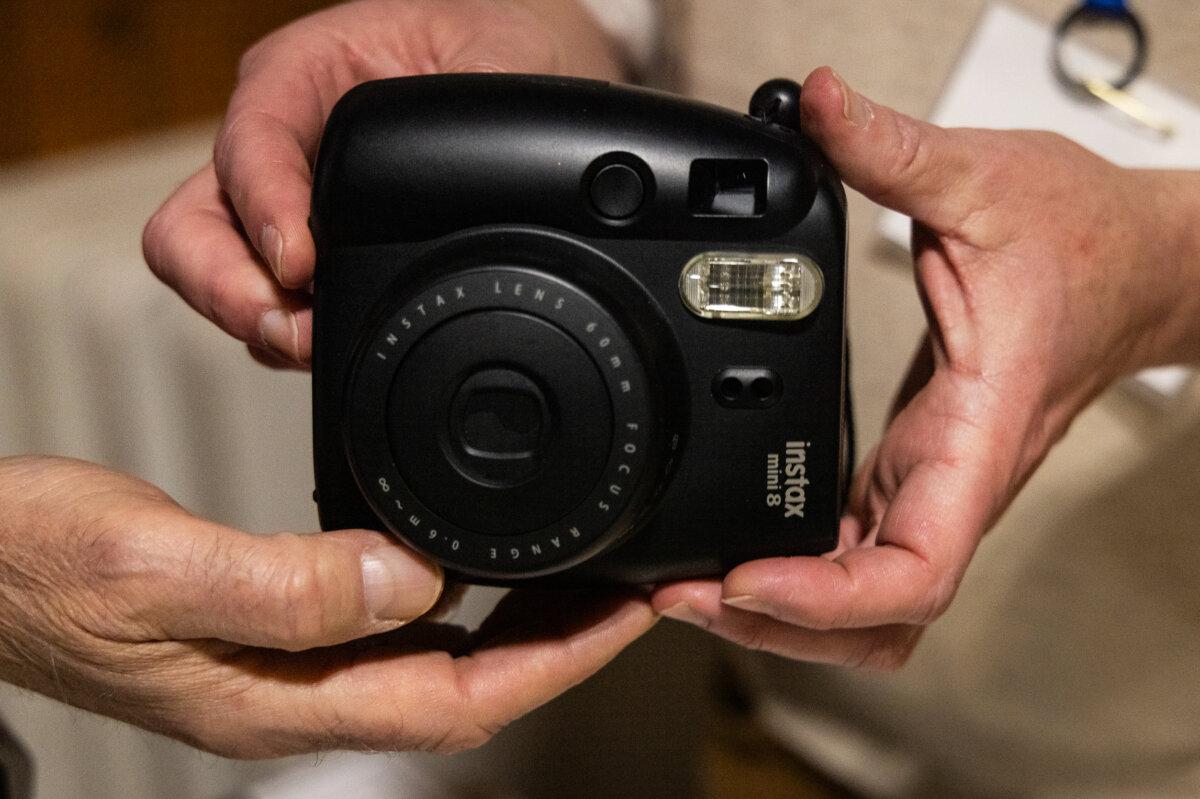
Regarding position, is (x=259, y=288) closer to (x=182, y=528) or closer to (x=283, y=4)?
(x=182, y=528)

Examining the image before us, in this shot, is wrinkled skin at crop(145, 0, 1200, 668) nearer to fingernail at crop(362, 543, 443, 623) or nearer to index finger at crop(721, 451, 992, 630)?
index finger at crop(721, 451, 992, 630)

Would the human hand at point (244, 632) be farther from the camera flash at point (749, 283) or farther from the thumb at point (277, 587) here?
the camera flash at point (749, 283)

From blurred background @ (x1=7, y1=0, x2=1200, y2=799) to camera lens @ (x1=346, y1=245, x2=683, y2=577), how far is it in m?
0.48

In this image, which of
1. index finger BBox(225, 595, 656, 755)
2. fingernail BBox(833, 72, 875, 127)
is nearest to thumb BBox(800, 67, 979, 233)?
fingernail BBox(833, 72, 875, 127)

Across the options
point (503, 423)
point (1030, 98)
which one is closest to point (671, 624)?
point (1030, 98)

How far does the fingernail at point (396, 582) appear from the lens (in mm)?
510

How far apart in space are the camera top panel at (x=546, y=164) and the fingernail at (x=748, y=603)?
16 cm

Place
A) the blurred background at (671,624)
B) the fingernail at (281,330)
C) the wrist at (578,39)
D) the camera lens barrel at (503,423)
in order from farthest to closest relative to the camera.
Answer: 1. the blurred background at (671,624)
2. the wrist at (578,39)
3. the fingernail at (281,330)
4. the camera lens barrel at (503,423)

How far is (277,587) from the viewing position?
0.48m

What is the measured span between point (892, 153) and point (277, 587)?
0.34 m

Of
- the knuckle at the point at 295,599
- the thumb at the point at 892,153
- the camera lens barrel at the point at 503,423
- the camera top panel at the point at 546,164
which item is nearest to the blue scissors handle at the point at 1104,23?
the thumb at the point at 892,153

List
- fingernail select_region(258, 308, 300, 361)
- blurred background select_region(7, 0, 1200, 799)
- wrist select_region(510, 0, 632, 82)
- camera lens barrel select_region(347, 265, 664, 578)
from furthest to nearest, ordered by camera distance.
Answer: blurred background select_region(7, 0, 1200, 799) < wrist select_region(510, 0, 632, 82) < fingernail select_region(258, 308, 300, 361) < camera lens barrel select_region(347, 265, 664, 578)

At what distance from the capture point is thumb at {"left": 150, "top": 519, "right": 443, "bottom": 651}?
0.48 meters

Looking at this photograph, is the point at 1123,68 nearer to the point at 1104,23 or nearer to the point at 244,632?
the point at 1104,23
